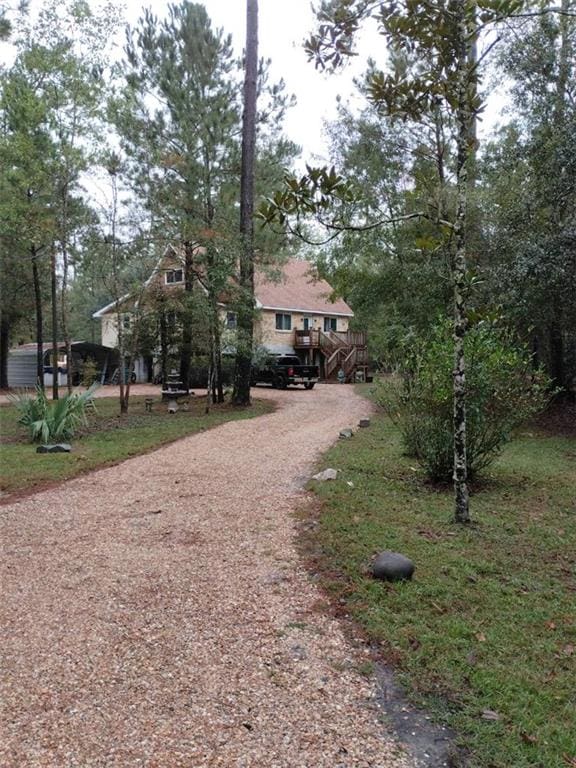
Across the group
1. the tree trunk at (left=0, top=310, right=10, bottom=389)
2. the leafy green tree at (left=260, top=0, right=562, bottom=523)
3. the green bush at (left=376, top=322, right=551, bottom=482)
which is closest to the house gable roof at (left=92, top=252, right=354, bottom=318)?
the tree trunk at (left=0, top=310, right=10, bottom=389)

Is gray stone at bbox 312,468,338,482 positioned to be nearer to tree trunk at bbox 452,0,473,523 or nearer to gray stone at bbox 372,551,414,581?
tree trunk at bbox 452,0,473,523

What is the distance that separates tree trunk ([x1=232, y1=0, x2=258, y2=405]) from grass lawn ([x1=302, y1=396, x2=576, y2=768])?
8.51m

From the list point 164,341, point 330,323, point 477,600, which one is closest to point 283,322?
point 330,323

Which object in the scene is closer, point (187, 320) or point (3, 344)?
point (187, 320)

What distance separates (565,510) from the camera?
5.67m

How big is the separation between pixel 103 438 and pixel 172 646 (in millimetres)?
7873

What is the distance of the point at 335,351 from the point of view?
97.3ft

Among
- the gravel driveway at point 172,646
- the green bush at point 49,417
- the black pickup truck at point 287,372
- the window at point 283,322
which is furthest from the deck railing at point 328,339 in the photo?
the gravel driveway at point 172,646

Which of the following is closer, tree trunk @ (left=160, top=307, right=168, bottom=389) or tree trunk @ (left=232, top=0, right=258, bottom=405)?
tree trunk @ (left=232, top=0, right=258, bottom=405)


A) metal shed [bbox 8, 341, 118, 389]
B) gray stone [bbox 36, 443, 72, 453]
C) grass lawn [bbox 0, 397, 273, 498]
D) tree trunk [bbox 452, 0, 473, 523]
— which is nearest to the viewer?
tree trunk [bbox 452, 0, 473, 523]

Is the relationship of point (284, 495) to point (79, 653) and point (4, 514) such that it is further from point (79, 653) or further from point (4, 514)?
point (79, 653)

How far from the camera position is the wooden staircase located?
29.6 m

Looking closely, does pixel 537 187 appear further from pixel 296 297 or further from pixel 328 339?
pixel 296 297

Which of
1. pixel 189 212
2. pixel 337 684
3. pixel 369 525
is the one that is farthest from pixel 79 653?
pixel 189 212
